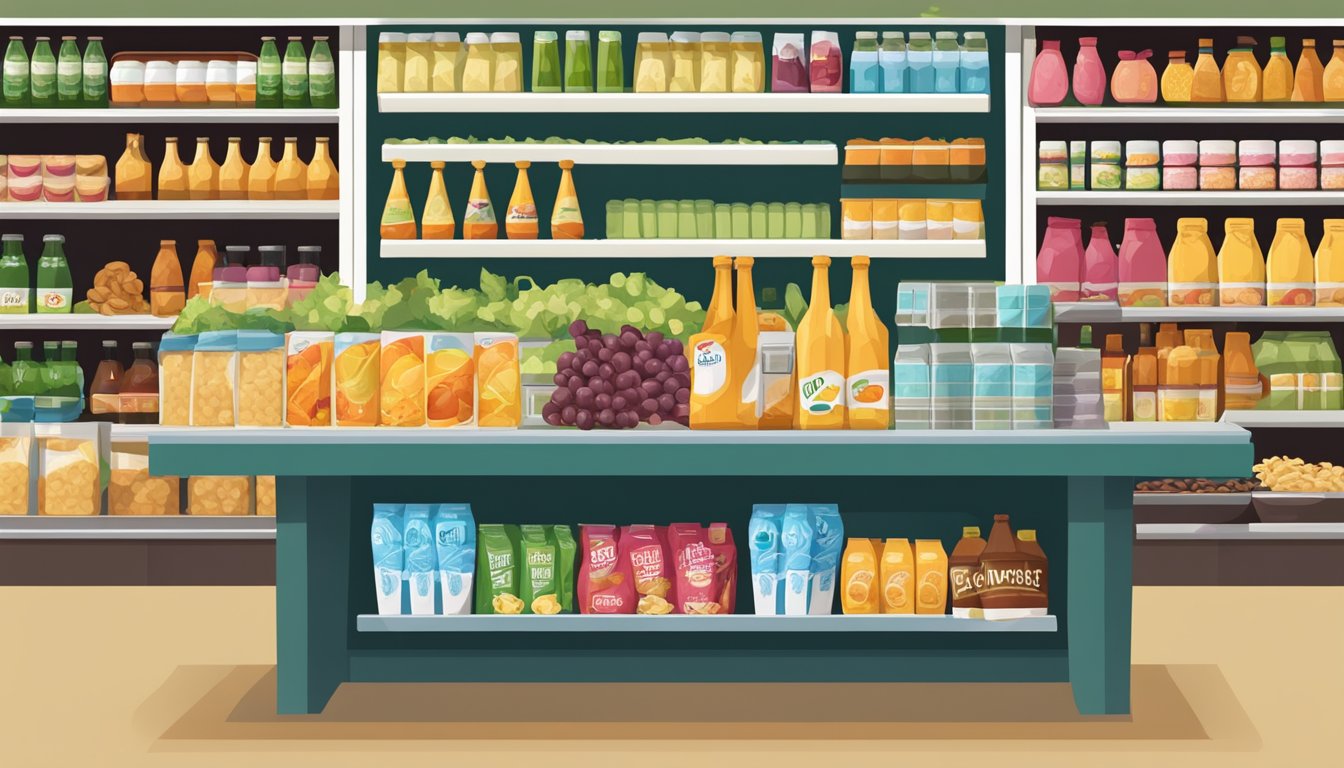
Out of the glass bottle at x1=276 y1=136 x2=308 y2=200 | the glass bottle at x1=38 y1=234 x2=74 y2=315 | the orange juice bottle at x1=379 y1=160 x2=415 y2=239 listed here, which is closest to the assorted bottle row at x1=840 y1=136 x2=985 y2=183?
the orange juice bottle at x1=379 y1=160 x2=415 y2=239

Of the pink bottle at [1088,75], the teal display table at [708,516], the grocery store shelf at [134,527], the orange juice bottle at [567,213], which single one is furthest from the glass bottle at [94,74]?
the pink bottle at [1088,75]

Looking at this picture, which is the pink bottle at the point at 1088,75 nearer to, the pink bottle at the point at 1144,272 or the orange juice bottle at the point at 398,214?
the pink bottle at the point at 1144,272

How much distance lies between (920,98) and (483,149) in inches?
55.4

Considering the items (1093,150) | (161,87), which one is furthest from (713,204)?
(161,87)

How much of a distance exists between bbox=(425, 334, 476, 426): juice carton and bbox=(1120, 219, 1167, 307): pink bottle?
307 cm

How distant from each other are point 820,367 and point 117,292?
3402mm

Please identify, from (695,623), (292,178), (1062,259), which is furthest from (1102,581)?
(292,178)

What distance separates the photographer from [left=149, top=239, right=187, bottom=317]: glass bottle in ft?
20.0

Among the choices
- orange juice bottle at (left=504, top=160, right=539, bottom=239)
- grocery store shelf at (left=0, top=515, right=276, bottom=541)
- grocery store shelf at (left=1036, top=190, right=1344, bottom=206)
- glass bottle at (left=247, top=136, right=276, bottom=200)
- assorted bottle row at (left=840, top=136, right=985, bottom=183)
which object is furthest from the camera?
glass bottle at (left=247, top=136, right=276, bottom=200)

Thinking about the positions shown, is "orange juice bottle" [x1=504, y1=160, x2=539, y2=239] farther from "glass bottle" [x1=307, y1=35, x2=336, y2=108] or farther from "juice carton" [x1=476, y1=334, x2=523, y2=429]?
"juice carton" [x1=476, y1=334, x2=523, y2=429]

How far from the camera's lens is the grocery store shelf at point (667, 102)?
5781 millimetres

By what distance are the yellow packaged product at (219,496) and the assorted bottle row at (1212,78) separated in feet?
9.59

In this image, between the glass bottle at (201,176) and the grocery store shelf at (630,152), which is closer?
the grocery store shelf at (630,152)

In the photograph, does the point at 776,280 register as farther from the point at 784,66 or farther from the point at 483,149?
the point at 483,149
